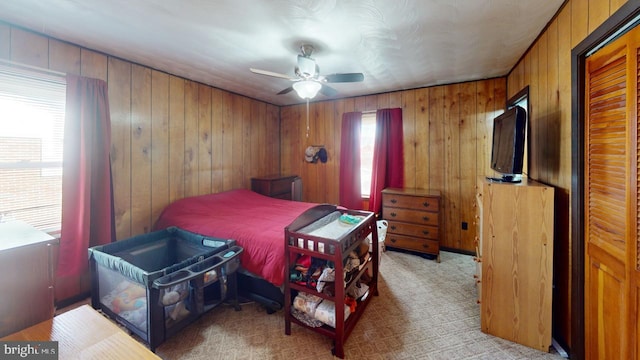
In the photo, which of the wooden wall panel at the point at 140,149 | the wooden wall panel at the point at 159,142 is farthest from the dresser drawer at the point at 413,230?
the wooden wall panel at the point at 140,149

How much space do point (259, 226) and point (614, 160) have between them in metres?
2.41

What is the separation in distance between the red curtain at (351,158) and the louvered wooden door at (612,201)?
280 centimetres

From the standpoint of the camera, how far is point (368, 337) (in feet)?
6.25

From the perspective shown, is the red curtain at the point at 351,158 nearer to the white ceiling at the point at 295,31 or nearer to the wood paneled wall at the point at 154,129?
the white ceiling at the point at 295,31

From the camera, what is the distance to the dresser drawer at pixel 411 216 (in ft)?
10.7

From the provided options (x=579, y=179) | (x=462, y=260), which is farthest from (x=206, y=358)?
(x=462, y=260)

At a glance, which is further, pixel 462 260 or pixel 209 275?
pixel 462 260

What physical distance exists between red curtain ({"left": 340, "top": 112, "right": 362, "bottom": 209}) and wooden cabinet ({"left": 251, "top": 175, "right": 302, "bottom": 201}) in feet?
2.90

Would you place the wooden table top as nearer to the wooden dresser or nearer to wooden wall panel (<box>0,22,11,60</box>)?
wooden wall panel (<box>0,22,11,60</box>)

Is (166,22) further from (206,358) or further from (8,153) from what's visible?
(206,358)

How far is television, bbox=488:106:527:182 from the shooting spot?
1.84 m

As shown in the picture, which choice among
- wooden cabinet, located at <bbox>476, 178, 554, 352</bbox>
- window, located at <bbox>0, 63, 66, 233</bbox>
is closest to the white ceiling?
window, located at <bbox>0, 63, 66, 233</bbox>

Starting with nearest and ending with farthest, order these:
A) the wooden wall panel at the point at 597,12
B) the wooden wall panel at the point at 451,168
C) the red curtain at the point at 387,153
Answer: the wooden wall panel at the point at 597,12 → the wooden wall panel at the point at 451,168 → the red curtain at the point at 387,153

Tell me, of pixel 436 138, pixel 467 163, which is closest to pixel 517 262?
pixel 467 163
